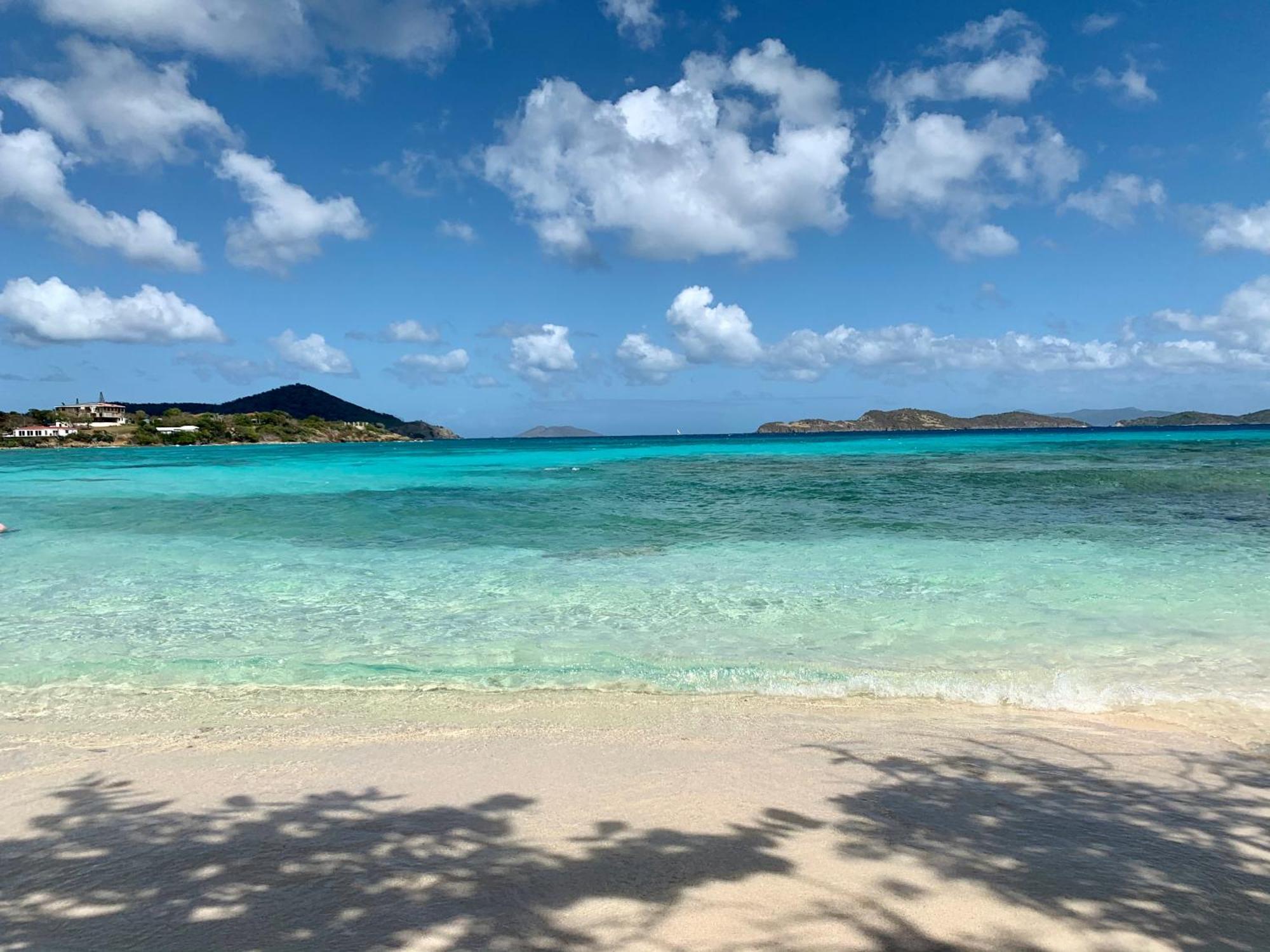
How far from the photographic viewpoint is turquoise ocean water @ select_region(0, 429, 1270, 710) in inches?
295

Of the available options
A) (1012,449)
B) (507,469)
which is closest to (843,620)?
(507,469)

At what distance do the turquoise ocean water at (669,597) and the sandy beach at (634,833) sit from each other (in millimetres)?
1357

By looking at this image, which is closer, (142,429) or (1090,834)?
(1090,834)

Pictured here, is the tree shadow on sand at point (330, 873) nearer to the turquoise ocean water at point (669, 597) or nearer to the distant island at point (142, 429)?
the turquoise ocean water at point (669, 597)

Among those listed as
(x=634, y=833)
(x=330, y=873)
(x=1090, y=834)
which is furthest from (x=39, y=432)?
(x=1090, y=834)

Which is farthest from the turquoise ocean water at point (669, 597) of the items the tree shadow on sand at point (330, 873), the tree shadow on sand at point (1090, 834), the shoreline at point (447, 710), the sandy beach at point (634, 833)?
the tree shadow on sand at point (330, 873)

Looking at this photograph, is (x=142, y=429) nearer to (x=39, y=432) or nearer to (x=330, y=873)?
(x=39, y=432)

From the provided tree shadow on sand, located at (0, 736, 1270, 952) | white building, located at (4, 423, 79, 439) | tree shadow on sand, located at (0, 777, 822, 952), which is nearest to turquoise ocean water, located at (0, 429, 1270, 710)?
tree shadow on sand, located at (0, 736, 1270, 952)

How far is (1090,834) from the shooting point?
13.1 ft

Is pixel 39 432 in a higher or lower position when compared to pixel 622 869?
higher

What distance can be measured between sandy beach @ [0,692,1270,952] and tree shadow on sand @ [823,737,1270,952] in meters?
0.02

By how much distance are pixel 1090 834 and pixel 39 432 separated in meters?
171

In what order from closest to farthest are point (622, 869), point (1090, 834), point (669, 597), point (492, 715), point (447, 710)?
point (622, 869) < point (1090, 834) < point (492, 715) < point (447, 710) < point (669, 597)

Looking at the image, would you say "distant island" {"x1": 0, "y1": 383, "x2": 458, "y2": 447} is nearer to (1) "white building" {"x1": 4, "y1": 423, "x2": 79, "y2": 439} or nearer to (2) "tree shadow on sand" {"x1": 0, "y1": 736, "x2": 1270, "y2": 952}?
(1) "white building" {"x1": 4, "y1": 423, "x2": 79, "y2": 439}
